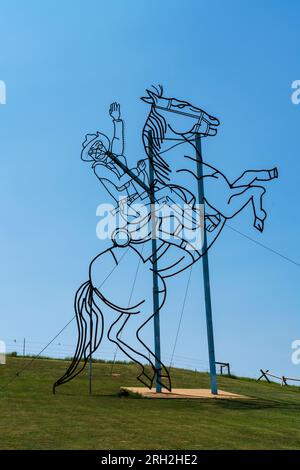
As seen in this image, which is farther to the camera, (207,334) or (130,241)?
(207,334)

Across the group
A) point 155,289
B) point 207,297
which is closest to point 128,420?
point 155,289

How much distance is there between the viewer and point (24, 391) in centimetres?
957

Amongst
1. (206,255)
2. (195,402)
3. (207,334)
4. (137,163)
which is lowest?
(195,402)

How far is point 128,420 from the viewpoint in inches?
259

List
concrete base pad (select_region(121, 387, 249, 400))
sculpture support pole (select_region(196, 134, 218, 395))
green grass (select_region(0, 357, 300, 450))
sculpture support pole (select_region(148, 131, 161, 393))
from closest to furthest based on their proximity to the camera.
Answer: green grass (select_region(0, 357, 300, 450)) < concrete base pad (select_region(121, 387, 249, 400)) < sculpture support pole (select_region(148, 131, 161, 393)) < sculpture support pole (select_region(196, 134, 218, 395))

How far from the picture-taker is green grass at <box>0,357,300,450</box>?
5.11 meters

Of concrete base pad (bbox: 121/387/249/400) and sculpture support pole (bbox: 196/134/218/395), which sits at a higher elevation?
sculpture support pole (bbox: 196/134/218/395)

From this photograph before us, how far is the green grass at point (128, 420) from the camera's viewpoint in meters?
5.11

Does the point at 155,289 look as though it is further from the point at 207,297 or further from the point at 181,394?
the point at 181,394

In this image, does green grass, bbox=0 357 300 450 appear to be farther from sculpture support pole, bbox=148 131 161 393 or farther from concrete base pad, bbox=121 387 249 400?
sculpture support pole, bbox=148 131 161 393

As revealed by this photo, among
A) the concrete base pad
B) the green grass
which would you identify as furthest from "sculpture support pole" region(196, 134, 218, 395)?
the green grass
